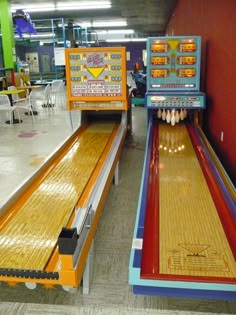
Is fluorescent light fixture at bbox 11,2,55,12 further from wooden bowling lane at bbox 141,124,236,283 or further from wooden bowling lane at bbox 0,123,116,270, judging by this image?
wooden bowling lane at bbox 141,124,236,283

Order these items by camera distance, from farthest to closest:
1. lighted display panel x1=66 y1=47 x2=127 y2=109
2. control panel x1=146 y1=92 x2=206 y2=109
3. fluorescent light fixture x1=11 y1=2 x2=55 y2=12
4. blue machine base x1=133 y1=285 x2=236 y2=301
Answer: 1. fluorescent light fixture x1=11 y1=2 x2=55 y2=12
2. control panel x1=146 y1=92 x2=206 y2=109
3. lighted display panel x1=66 y1=47 x2=127 y2=109
4. blue machine base x1=133 y1=285 x2=236 y2=301

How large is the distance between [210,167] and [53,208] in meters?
1.86

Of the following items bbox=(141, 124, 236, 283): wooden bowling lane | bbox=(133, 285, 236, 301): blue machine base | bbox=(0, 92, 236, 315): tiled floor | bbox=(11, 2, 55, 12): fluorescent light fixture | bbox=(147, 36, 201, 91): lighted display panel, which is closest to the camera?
bbox=(133, 285, 236, 301): blue machine base

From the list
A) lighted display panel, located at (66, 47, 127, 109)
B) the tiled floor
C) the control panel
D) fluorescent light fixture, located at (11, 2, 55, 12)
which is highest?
fluorescent light fixture, located at (11, 2, 55, 12)

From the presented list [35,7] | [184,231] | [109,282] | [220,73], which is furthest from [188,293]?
[35,7]

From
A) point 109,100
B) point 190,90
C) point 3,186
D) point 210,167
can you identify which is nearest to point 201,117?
point 190,90

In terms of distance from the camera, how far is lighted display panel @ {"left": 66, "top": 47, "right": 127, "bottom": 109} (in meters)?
5.27

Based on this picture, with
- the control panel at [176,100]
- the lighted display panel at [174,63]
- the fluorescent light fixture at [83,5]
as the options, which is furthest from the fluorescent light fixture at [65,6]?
the control panel at [176,100]

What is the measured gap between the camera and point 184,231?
105 inches

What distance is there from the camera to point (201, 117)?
6367 mm

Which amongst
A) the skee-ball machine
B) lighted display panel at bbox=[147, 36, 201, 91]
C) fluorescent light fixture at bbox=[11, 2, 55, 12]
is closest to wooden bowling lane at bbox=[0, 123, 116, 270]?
the skee-ball machine

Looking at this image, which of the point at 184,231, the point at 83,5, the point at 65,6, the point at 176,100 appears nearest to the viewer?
the point at 184,231

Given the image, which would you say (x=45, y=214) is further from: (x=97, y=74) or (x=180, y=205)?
(x=97, y=74)

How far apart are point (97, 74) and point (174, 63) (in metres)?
1.41
